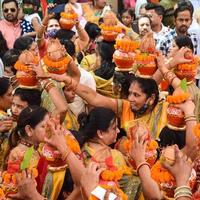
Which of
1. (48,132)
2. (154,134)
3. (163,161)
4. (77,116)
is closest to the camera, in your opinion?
(163,161)

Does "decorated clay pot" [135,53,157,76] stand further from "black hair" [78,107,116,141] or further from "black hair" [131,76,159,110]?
"black hair" [78,107,116,141]

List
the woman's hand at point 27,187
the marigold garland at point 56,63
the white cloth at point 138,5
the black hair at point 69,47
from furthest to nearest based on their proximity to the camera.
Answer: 1. the white cloth at point 138,5
2. the black hair at point 69,47
3. the marigold garland at point 56,63
4. the woman's hand at point 27,187

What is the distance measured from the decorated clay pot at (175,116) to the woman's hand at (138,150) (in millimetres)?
586

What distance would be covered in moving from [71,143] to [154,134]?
1.23 metres

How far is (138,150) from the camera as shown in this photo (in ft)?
12.8

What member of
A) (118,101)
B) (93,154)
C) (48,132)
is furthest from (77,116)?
(48,132)

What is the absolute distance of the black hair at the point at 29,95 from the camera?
212 inches

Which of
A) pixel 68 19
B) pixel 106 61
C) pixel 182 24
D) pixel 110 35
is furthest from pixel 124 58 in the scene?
pixel 182 24

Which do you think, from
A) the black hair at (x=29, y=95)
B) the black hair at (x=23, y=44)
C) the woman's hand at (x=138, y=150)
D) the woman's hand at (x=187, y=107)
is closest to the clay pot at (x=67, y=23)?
the black hair at (x=23, y=44)

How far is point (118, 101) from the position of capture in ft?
17.6

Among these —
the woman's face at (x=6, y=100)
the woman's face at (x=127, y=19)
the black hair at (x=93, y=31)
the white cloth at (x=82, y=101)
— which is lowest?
the woman's face at (x=127, y=19)

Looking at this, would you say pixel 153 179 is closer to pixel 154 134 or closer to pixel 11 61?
pixel 154 134

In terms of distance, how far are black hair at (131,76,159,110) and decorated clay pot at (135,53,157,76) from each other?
8cm

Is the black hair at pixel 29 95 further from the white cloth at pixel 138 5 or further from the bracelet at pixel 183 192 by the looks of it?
the white cloth at pixel 138 5
